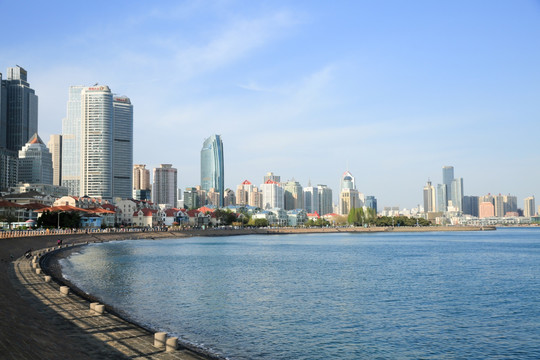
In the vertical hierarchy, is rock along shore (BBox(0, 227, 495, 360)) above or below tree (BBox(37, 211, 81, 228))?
below

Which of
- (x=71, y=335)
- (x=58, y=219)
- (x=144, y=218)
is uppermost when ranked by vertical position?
(x=58, y=219)

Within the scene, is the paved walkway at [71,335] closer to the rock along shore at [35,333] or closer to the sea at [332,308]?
the rock along shore at [35,333]

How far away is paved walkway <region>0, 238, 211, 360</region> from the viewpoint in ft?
57.6

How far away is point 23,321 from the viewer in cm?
2184

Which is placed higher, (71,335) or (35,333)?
(35,333)

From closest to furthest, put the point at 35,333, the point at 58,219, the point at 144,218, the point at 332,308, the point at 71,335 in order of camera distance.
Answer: the point at 35,333 < the point at 71,335 < the point at 332,308 < the point at 58,219 < the point at 144,218

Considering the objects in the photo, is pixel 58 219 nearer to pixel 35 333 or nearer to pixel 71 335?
pixel 35 333

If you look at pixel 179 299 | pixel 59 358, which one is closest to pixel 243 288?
pixel 179 299

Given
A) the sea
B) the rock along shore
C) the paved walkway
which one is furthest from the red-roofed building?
the paved walkway

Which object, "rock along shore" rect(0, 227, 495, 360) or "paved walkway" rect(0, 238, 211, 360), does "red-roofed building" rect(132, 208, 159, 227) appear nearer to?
"rock along shore" rect(0, 227, 495, 360)

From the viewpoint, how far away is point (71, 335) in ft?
66.7

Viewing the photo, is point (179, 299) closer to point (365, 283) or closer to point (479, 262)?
point (365, 283)

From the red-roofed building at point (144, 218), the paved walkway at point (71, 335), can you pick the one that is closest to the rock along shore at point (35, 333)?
the paved walkway at point (71, 335)

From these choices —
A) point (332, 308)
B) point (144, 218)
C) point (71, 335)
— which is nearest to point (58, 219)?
point (144, 218)
